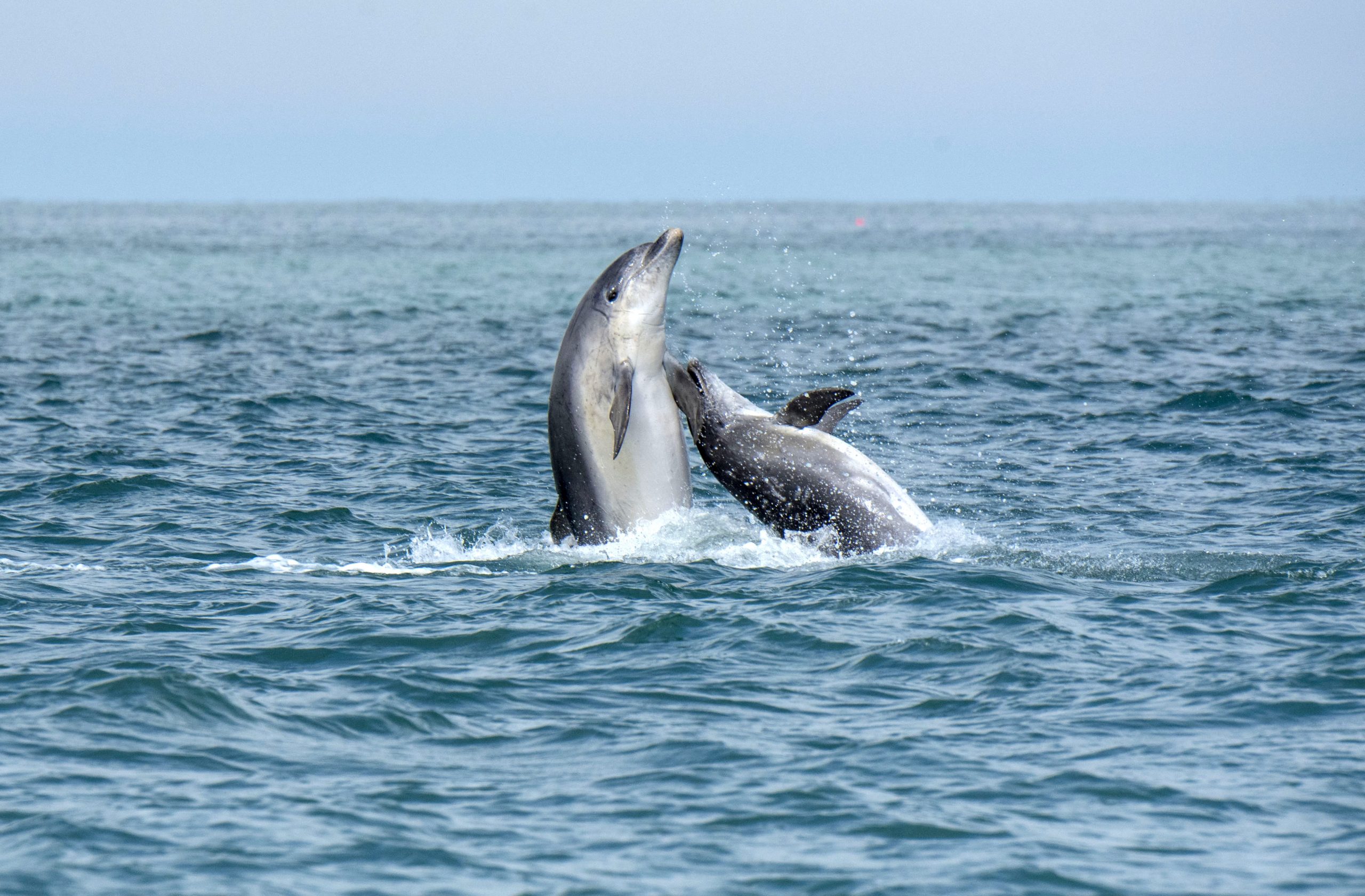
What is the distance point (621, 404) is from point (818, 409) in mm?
1800

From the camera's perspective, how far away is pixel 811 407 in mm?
14289

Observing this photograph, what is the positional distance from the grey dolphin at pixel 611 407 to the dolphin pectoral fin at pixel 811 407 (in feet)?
3.45

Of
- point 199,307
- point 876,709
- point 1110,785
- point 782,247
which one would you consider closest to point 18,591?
point 876,709

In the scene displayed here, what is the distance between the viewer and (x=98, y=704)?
10719mm

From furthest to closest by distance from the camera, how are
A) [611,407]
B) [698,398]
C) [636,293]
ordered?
[698,398], [636,293], [611,407]

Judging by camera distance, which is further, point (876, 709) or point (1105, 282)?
point (1105, 282)

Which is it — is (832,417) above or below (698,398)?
below

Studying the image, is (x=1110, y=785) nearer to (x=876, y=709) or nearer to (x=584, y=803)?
(x=876, y=709)

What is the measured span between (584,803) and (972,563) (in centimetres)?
620

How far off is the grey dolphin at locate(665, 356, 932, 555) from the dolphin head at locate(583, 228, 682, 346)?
0.54m

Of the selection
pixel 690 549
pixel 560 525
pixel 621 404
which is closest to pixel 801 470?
pixel 690 549

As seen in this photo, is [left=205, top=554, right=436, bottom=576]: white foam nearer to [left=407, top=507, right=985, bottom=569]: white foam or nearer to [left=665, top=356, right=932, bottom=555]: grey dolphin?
[left=407, top=507, right=985, bottom=569]: white foam

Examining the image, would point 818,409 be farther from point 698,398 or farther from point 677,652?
point 677,652

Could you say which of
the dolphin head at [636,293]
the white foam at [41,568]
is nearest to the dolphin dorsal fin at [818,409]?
the dolphin head at [636,293]
